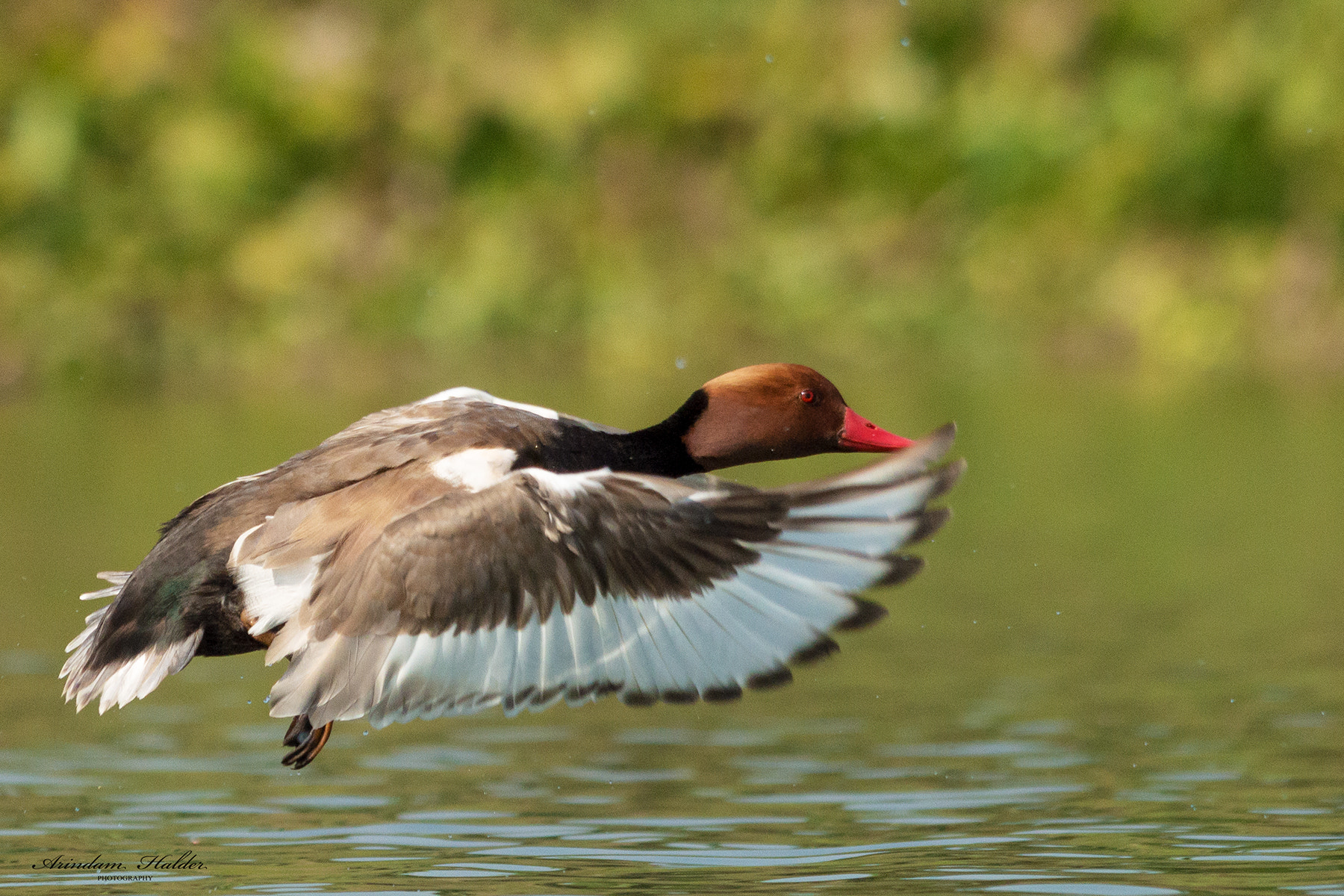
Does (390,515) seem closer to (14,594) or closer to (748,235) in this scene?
(14,594)

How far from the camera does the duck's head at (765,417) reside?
6031 mm

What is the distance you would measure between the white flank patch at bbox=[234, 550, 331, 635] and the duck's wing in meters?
0.01

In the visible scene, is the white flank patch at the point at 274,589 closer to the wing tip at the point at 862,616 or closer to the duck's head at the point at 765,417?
the duck's head at the point at 765,417

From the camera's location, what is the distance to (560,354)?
1778 centimetres

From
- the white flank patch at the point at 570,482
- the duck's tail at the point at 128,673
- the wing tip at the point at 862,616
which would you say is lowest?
the duck's tail at the point at 128,673

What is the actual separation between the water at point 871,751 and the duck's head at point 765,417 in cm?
109

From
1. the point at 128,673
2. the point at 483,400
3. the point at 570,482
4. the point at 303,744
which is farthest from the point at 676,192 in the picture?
the point at 570,482

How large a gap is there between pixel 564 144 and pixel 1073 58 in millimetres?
4472

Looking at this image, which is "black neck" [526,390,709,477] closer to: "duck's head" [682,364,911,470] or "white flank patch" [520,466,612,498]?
"duck's head" [682,364,911,470]

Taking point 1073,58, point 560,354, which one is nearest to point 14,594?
point 560,354

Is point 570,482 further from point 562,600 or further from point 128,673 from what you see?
point 128,673

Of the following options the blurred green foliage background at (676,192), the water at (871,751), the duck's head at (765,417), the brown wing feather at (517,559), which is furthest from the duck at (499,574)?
the blurred green foliage background at (676,192)

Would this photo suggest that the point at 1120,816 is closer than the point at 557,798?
Yes

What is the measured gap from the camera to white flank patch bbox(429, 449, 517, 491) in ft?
17.6
